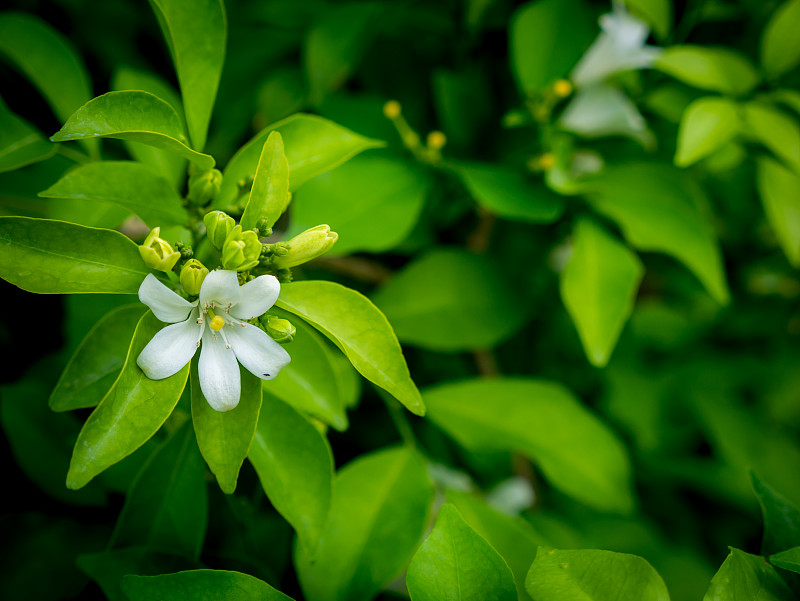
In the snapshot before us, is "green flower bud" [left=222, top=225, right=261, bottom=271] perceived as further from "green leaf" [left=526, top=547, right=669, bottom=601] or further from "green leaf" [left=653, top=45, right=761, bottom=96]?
"green leaf" [left=653, top=45, right=761, bottom=96]

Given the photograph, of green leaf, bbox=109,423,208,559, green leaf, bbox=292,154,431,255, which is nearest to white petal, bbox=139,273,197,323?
green leaf, bbox=109,423,208,559

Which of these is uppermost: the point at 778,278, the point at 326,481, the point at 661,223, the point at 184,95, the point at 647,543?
the point at 184,95

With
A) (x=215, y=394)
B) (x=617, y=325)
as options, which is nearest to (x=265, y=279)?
(x=215, y=394)

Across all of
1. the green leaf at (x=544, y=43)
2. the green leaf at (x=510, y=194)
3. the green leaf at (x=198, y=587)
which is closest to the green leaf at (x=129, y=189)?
the green leaf at (x=198, y=587)

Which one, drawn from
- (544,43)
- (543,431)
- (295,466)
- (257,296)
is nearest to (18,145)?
(257,296)

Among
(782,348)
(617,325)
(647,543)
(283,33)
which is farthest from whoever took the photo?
(782,348)

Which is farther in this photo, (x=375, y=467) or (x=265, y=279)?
(x=375, y=467)

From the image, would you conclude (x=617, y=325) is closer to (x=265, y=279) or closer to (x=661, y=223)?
(x=661, y=223)

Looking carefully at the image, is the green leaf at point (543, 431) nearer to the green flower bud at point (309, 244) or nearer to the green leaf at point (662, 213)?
the green leaf at point (662, 213)
